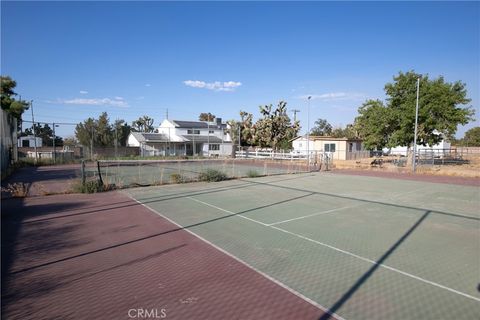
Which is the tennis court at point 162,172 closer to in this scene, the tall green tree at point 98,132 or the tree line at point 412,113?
the tree line at point 412,113

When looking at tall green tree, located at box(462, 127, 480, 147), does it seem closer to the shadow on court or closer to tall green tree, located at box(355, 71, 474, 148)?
tall green tree, located at box(355, 71, 474, 148)

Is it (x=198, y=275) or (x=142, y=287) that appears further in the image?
(x=198, y=275)

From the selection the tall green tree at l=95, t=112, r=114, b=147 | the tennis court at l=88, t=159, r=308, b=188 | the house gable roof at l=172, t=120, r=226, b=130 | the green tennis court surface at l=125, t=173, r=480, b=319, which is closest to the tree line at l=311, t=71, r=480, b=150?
the tennis court at l=88, t=159, r=308, b=188

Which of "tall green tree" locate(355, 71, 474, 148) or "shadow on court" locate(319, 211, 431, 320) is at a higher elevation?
"tall green tree" locate(355, 71, 474, 148)

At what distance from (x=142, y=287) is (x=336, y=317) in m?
2.87

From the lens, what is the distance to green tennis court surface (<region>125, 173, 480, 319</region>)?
15.4 ft

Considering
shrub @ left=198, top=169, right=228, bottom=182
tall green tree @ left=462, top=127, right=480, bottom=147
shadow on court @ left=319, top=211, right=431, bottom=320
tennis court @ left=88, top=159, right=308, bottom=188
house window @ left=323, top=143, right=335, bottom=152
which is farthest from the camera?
tall green tree @ left=462, top=127, right=480, bottom=147

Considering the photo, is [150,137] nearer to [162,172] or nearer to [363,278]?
[162,172]

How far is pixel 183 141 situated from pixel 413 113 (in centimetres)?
3414

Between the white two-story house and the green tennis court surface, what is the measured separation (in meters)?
36.3

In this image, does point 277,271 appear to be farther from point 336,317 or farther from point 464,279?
point 464,279

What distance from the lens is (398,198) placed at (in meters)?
13.5

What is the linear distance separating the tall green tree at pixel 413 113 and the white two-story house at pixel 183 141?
83.9 feet

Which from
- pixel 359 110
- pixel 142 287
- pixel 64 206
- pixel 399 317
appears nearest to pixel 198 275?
pixel 142 287
